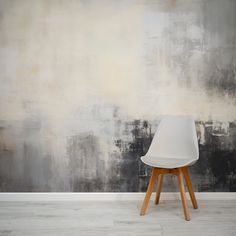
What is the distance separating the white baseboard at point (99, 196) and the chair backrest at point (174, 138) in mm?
494

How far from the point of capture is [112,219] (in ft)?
9.01

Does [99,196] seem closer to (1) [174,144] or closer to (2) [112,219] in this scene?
(2) [112,219]

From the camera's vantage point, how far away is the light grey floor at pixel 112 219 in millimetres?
2482

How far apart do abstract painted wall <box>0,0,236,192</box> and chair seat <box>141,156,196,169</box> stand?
397 millimetres

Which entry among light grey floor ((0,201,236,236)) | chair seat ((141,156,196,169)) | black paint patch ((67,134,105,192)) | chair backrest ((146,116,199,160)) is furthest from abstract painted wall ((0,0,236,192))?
chair seat ((141,156,196,169))

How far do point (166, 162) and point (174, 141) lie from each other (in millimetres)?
347

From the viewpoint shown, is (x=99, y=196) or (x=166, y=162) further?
(x=99, y=196)

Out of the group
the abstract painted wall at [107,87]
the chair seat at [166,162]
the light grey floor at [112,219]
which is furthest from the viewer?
the abstract painted wall at [107,87]

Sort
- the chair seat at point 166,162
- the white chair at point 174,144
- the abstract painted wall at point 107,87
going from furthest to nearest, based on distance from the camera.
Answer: the abstract painted wall at point 107,87 < the white chair at point 174,144 < the chair seat at point 166,162

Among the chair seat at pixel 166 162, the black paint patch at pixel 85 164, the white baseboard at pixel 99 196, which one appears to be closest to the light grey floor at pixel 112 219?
the white baseboard at pixel 99 196

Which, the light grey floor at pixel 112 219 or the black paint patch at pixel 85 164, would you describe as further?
the black paint patch at pixel 85 164

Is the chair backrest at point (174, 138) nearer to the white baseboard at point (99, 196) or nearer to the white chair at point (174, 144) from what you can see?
the white chair at point (174, 144)

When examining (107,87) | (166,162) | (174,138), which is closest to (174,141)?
(174,138)

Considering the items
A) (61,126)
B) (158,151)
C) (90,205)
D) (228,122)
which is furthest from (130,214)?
(228,122)
